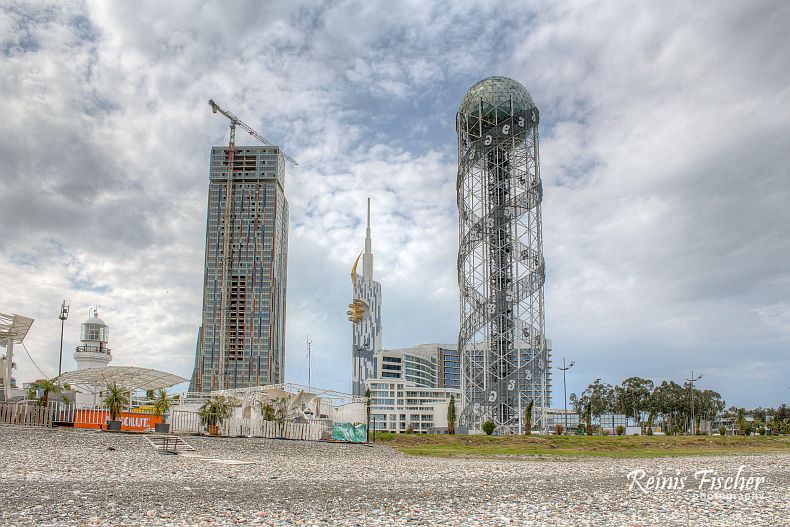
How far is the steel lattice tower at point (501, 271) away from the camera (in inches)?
3017

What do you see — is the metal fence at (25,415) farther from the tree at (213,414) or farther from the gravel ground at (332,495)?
the gravel ground at (332,495)

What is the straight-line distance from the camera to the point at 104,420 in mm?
48688

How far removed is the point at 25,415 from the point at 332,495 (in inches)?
1253

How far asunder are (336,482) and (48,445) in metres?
15.7

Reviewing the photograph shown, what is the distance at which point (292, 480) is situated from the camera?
73.0 feet

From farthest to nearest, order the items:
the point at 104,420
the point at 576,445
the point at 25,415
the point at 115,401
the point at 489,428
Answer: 1. the point at 489,428
2. the point at 576,445
3. the point at 104,420
4. the point at 115,401
5. the point at 25,415

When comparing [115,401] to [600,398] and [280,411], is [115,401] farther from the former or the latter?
[600,398]

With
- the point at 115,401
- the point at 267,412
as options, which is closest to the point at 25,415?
the point at 115,401

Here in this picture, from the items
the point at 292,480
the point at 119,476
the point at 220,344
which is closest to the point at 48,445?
the point at 119,476

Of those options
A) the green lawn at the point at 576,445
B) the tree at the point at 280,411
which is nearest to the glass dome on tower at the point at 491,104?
the green lawn at the point at 576,445

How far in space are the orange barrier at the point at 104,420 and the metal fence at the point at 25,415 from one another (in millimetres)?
2794

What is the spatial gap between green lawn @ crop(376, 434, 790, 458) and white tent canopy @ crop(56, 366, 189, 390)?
62.5 ft

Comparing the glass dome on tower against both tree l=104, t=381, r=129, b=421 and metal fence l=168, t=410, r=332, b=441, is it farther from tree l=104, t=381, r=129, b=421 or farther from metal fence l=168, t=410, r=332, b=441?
tree l=104, t=381, r=129, b=421

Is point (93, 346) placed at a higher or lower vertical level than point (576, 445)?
higher
